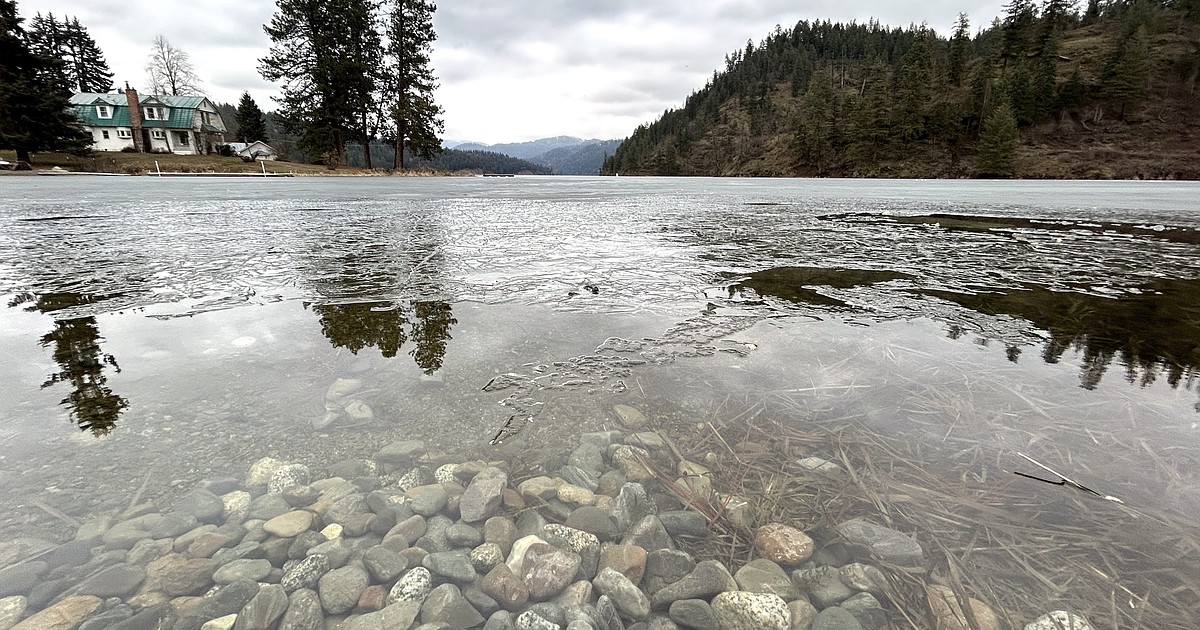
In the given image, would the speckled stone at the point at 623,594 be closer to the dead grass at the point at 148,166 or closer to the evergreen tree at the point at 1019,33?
the dead grass at the point at 148,166

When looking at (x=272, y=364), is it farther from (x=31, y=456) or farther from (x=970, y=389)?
(x=970, y=389)

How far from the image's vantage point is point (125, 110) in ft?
169

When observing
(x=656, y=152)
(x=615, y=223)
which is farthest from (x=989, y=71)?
(x=615, y=223)

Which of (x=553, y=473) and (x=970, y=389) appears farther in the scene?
(x=970, y=389)

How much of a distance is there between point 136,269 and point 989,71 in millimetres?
97210

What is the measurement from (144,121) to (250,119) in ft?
40.4

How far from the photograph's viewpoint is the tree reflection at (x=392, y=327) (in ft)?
10.1

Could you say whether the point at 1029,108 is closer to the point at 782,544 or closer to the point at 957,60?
the point at 957,60

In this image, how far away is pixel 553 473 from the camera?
77.0 inches

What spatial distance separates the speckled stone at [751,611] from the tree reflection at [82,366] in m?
2.50

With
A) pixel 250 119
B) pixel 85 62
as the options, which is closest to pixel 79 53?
pixel 85 62

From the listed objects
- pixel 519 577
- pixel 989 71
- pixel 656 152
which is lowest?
pixel 519 577

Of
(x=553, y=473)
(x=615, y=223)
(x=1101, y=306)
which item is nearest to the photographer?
(x=553, y=473)

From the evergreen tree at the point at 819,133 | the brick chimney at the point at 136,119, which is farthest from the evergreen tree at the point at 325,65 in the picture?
the evergreen tree at the point at 819,133
